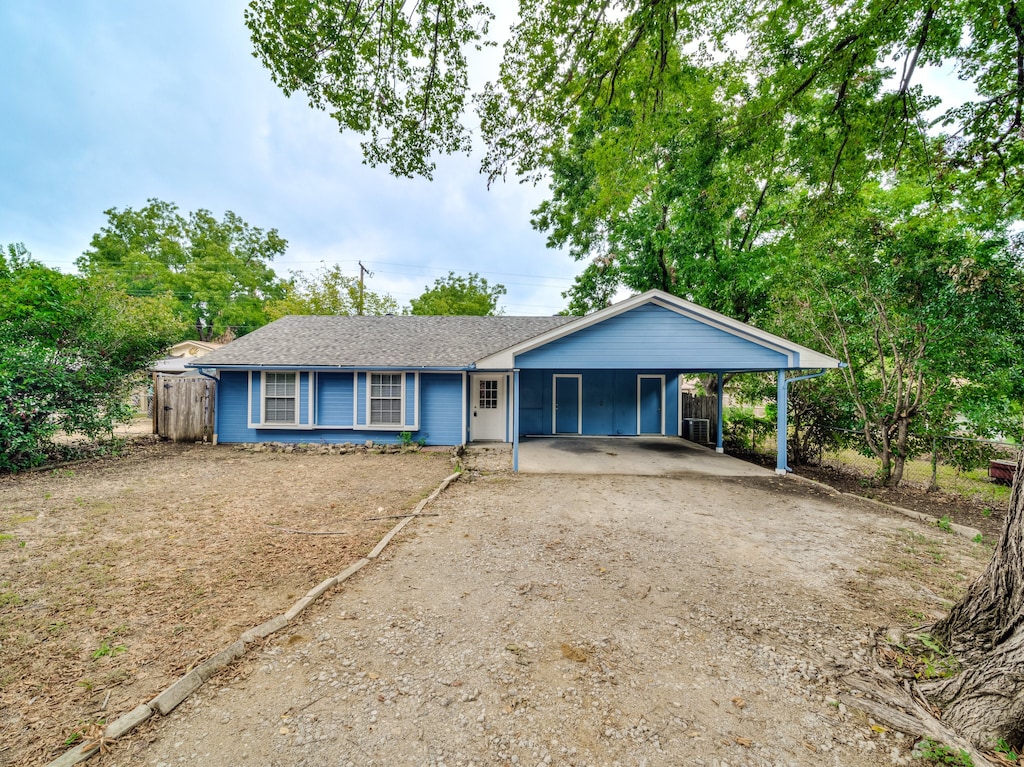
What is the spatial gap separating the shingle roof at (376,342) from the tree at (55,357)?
179cm

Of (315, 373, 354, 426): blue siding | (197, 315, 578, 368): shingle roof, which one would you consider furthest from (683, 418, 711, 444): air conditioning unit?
(315, 373, 354, 426): blue siding

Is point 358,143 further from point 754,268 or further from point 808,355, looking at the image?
point 754,268

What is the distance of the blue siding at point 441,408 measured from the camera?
35.9ft

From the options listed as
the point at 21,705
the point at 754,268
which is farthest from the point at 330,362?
the point at 754,268

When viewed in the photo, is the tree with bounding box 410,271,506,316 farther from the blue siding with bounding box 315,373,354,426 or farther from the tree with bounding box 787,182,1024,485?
the tree with bounding box 787,182,1024,485

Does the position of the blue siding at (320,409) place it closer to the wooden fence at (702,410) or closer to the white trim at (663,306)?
the white trim at (663,306)

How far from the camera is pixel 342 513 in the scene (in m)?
5.55

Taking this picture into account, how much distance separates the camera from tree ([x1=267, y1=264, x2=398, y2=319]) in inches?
1037

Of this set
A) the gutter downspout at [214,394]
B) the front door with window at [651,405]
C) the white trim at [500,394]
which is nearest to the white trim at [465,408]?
the white trim at [500,394]

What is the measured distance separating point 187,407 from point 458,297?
25798mm

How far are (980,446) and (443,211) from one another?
24023mm

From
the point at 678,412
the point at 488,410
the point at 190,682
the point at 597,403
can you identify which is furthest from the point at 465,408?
the point at 190,682

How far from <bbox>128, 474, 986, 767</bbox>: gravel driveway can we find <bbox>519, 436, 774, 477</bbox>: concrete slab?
3.34 meters

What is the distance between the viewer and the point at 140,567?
12.7 ft
